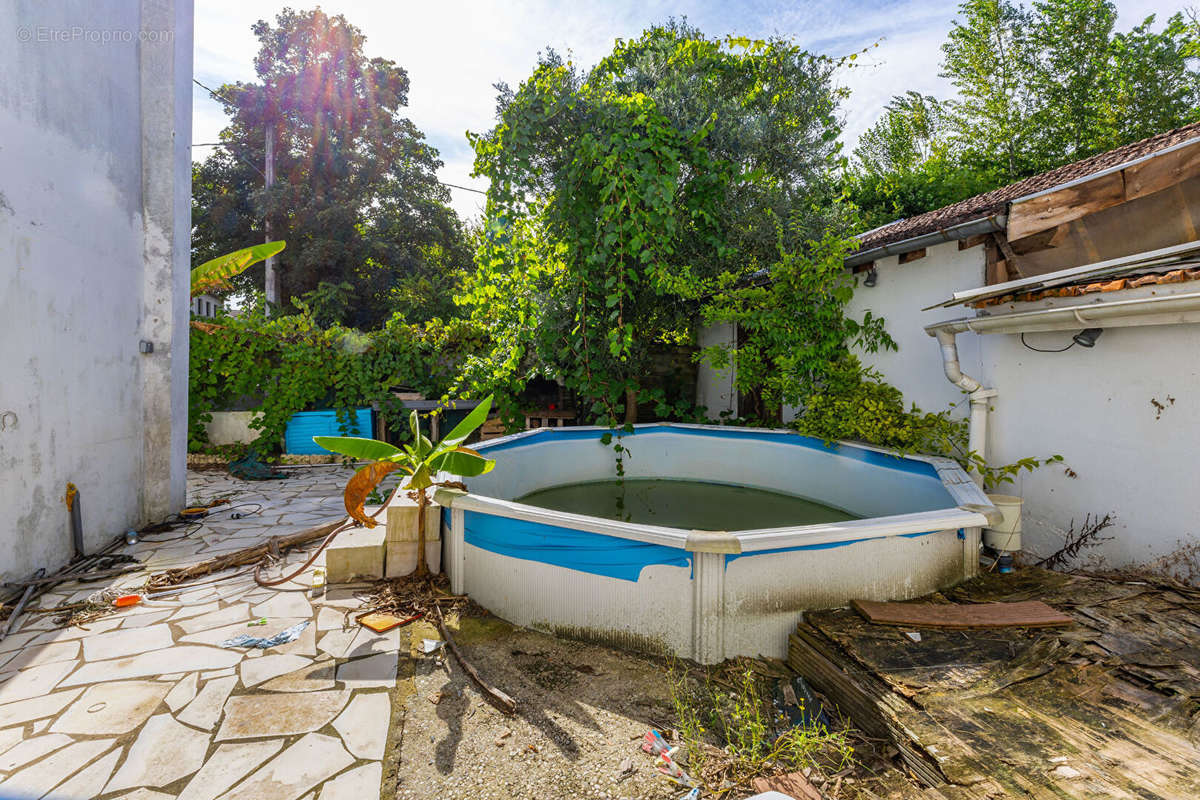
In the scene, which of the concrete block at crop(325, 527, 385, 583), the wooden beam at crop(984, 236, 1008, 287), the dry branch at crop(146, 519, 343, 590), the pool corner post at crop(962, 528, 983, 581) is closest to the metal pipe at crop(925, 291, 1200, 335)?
the wooden beam at crop(984, 236, 1008, 287)

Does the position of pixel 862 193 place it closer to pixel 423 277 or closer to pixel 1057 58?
pixel 1057 58

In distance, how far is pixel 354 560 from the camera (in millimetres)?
4500

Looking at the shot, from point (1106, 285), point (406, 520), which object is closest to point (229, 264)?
point (406, 520)

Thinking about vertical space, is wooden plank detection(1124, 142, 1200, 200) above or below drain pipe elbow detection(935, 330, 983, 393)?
above

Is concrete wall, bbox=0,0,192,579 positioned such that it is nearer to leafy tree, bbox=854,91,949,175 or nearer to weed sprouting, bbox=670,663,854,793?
weed sprouting, bbox=670,663,854,793

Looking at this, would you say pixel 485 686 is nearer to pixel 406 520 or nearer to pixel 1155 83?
pixel 406 520

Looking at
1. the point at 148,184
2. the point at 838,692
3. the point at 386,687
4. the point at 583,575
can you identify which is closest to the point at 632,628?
the point at 583,575

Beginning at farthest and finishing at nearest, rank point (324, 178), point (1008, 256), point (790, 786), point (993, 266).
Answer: point (324, 178) → point (993, 266) → point (1008, 256) → point (790, 786)

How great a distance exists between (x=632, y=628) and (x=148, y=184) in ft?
22.9

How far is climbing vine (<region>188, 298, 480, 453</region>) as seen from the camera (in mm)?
9391

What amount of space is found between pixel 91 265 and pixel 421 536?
4.07 metres

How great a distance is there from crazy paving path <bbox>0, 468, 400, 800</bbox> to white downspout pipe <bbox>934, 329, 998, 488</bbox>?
17.9ft

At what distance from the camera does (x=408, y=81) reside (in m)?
21.0

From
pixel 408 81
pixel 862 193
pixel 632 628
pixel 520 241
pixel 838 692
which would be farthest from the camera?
pixel 408 81
